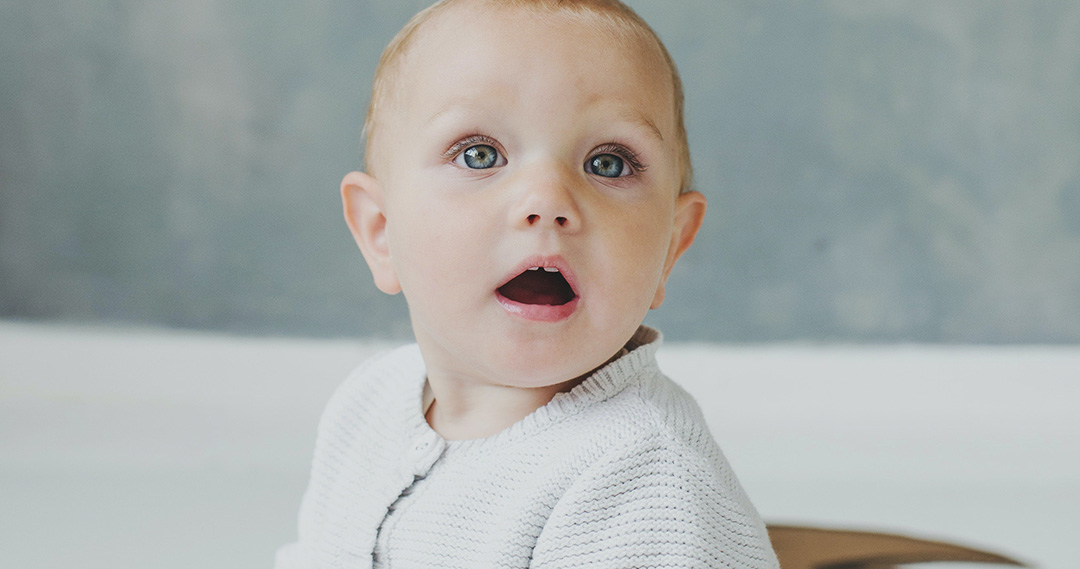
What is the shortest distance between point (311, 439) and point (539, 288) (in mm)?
1095

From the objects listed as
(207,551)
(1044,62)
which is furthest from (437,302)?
(1044,62)

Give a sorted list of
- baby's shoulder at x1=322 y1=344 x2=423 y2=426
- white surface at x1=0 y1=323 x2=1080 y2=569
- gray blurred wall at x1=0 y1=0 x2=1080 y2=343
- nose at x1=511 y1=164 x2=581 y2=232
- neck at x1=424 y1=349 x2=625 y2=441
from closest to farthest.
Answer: nose at x1=511 y1=164 x2=581 y2=232 → neck at x1=424 y1=349 x2=625 y2=441 → baby's shoulder at x1=322 y1=344 x2=423 y2=426 → white surface at x1=0 y1=323 x2=1080 y2=569 → gray blurred wall at x1=0 y1=0 x2=1080 y2=343

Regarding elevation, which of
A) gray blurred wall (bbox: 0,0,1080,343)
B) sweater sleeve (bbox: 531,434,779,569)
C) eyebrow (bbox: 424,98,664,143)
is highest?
gray blurred wall (bbox: 0,0,1080,343)

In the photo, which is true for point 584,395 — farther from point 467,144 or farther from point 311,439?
point 311,439

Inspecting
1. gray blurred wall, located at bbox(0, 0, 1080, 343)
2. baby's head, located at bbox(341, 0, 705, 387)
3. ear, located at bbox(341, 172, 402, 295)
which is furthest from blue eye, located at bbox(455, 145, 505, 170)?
gray blurred wall, located at bbox(0, 0, 1080, 343)

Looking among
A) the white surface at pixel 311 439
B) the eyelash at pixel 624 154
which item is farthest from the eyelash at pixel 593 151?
the white surface at pixel 311 439

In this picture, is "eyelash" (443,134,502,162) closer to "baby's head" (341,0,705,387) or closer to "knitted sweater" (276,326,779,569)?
"baby's head" (341,0,705,387)

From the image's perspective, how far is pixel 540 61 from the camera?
73 centimetres

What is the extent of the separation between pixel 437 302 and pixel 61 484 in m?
1.10

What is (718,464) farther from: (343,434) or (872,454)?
(872,454)

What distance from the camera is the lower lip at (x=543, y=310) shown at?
2.40 ft

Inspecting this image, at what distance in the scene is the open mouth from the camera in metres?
0.75

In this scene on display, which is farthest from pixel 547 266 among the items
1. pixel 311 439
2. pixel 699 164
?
pixel 699 164

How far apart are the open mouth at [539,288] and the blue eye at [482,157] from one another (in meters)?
0.08
